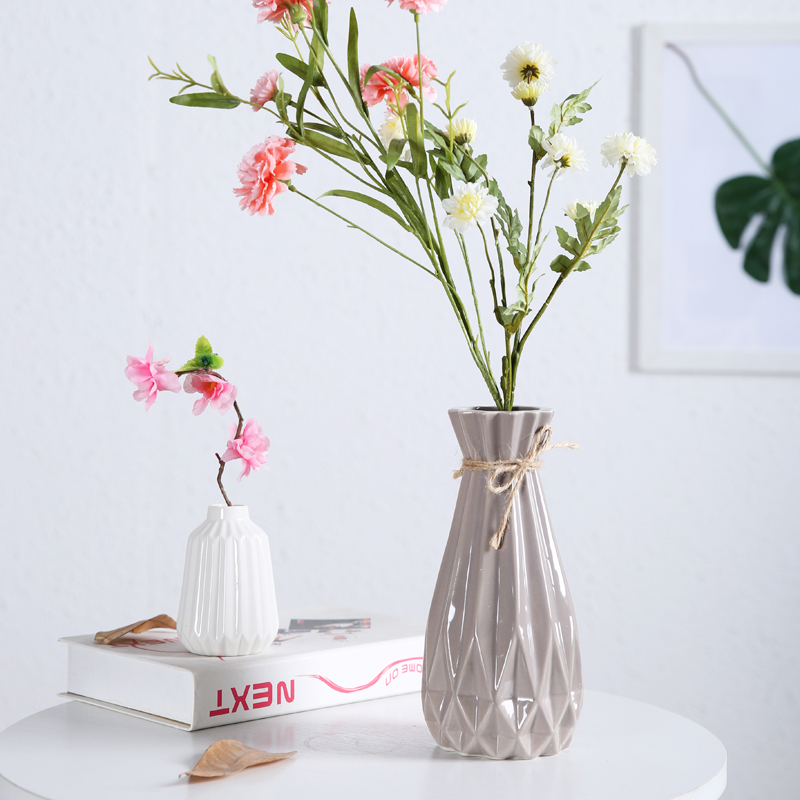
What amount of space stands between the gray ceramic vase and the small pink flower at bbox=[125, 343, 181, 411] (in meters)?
0.25

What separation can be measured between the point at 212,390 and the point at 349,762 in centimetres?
33

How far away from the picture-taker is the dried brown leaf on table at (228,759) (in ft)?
2.10

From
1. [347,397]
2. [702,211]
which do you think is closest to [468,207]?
[347,397]

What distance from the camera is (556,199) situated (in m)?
1.66

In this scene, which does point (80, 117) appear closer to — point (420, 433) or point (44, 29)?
point (44, 29)

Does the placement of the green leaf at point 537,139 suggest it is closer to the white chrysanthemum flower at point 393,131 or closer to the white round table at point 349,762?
the white chrysanthemum flower at point 393,131

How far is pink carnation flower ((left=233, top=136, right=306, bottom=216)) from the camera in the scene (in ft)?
2.26

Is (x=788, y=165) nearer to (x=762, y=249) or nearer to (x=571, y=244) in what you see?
(x=762, y=249)

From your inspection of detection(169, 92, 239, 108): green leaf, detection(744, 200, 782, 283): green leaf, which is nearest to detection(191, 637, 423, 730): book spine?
detection(169, 92, 239, 108): green leaf

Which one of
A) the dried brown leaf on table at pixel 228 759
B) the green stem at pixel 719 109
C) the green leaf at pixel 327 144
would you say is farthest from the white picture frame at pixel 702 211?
the dried brown leaf on table at pixel 228 759

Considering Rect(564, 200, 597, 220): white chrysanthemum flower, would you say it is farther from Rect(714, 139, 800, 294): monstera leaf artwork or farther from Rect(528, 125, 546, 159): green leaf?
Rect(714, 139, 800, 294): monstera leaf artwork

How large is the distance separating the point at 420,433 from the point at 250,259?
439mm

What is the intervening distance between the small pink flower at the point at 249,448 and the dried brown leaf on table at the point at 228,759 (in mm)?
244

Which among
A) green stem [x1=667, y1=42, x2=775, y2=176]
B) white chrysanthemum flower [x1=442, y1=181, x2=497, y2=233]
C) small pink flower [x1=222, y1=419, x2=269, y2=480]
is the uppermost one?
green stem [x1=667, y1=42, x2=775, y2=176]
